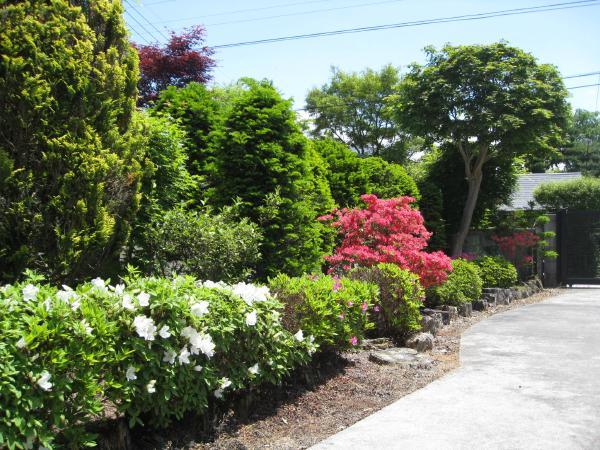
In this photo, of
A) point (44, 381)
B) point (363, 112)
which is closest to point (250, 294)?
point (44, 381)

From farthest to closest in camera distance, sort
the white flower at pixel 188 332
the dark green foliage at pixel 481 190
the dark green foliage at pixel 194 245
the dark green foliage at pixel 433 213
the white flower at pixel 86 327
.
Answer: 1. the dark green foliage at pixel 481 190
2. the dark green foliage at pixel 433 213
3. the dark green foliage at pixel 194 245
4. the white flower at pixel 188 332
5. the white flower at pixel 86 327

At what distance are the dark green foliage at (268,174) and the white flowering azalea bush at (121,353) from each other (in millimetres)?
2895

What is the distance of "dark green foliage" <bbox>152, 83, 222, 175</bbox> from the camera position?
9094 mm

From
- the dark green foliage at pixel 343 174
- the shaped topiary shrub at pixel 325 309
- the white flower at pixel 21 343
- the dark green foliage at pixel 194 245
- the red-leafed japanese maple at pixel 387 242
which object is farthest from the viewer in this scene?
the dark green foliage at pixel 343 174

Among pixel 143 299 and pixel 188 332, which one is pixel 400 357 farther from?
pixel 143 299

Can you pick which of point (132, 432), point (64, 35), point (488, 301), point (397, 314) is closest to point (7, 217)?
point (64, 35)

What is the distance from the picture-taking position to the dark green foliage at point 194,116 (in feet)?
29.8

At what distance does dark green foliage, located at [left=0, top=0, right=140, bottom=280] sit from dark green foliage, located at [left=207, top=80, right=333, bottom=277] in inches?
102

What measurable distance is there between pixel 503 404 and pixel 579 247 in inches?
545

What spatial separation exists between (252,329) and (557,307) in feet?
32.9

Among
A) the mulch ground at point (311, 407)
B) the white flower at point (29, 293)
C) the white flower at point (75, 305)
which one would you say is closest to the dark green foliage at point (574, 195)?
the mulch ground at point (311, 407)

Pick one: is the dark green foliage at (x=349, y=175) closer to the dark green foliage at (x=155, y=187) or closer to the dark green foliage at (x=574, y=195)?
the dark green foliage at (x=155, y=187)

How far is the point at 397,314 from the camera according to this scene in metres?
7.34

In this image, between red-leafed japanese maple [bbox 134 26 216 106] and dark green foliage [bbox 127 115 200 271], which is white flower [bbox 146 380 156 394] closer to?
dark green foliage [bbox 127 115 200 271]
